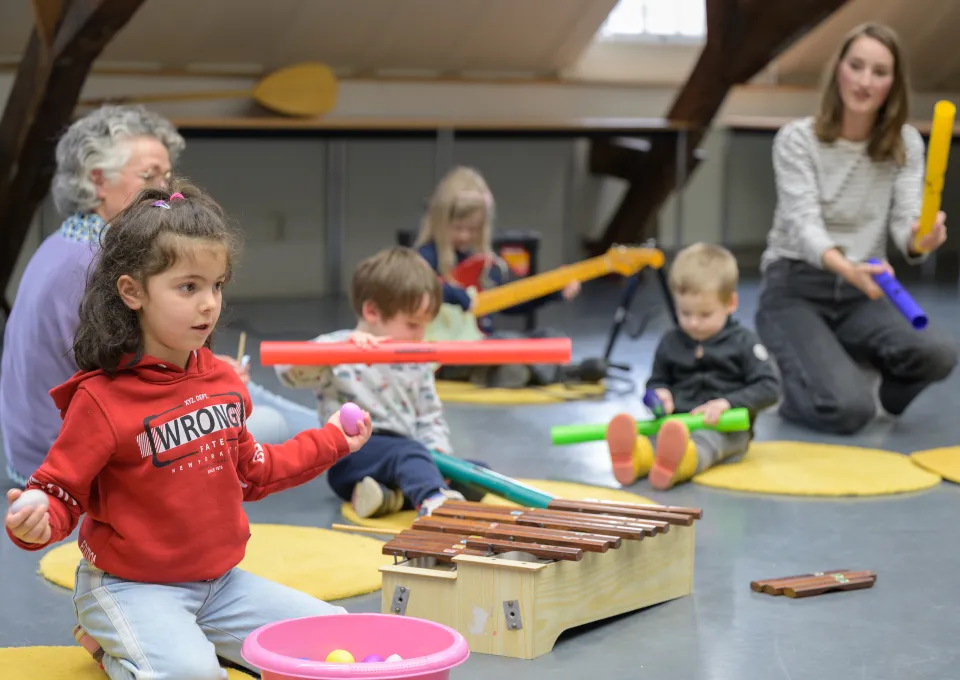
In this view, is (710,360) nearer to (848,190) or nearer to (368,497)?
(848,190)

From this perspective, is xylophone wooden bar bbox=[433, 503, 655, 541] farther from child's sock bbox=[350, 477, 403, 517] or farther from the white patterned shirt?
the white patterned shirt

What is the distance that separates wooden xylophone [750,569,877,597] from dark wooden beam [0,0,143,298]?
10.6 feet

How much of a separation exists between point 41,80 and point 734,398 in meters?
3.00

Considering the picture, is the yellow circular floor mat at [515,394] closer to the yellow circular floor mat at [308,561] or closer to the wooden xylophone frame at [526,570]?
the yellow circular floor mat at [308,561]

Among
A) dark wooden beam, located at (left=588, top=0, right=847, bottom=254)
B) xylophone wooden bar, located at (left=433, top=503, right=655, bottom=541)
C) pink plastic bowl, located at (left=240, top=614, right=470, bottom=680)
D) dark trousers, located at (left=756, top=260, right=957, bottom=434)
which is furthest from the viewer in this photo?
dark wooden beam, located at (left=588, top=0, right=847, bottom=254)

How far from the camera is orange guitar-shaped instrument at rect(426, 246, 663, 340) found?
4.71 metres

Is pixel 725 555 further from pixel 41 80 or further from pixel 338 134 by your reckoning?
pixel 338 134

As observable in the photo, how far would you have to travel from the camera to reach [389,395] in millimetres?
3199

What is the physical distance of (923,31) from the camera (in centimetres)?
852

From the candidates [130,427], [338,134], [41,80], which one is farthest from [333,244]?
[130,427]

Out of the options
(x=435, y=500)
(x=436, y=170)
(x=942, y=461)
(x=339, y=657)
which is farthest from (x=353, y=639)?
(x=436, y=170)

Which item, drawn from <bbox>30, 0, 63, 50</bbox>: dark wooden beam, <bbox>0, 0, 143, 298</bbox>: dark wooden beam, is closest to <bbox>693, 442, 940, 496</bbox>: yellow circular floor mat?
<bbox>0, 0, 143, 298</bbox>: dark wooden beam

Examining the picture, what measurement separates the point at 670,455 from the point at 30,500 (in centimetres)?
187

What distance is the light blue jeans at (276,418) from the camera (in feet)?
11.7
